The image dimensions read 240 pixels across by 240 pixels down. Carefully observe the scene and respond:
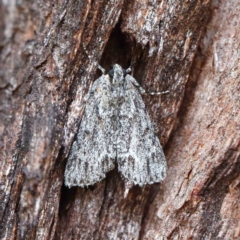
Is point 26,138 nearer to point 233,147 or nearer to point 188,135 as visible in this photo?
point 188,135

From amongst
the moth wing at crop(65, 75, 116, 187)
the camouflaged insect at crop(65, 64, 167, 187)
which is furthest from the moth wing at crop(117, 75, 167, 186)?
the moth wing at crop(65, 75, 116, 187)

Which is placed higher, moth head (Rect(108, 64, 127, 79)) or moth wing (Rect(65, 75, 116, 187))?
moth head (Rect(108, 64, 127, 79))

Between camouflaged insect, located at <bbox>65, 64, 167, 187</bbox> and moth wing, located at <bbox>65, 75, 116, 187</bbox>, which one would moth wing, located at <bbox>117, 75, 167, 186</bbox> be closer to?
camouflaged insect, located at <bbox>65, 64, 167, 187</bbox>

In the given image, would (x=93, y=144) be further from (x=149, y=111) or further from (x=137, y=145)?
(x=149, y=111)

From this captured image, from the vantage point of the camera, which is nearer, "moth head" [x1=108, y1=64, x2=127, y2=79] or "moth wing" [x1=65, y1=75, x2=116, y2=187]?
"moth wing" [x1=65, y1=75, x2=116, y2=187]

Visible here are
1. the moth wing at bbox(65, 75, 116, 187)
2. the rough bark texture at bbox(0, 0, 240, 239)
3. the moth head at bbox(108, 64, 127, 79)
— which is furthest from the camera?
the moth head at bbox(108, 64, 127, 79)

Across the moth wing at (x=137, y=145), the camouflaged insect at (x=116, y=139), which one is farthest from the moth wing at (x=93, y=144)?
the moth wing at (x=137, y=145)

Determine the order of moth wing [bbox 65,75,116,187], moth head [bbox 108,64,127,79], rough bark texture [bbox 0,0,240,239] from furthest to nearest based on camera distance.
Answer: moth head [bbox 108,64,127,79], moth wing [bbox 65,75,116,187], rough bark texture [bbox 0,0,240,239]
